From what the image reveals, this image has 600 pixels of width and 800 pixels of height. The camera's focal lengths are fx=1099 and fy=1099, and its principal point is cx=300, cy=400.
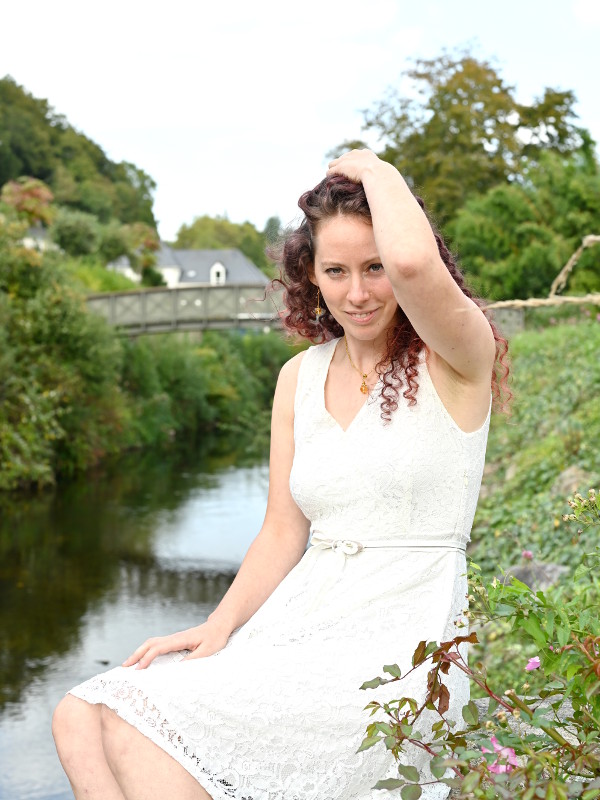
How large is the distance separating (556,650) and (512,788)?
1.21ft

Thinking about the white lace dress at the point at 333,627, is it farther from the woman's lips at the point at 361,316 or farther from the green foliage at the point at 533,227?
the green foliage at the point at 533,227

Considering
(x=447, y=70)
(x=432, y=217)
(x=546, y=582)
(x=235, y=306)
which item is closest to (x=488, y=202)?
(x=235, y=306)

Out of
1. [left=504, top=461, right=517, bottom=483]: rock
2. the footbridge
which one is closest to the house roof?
the footbridge

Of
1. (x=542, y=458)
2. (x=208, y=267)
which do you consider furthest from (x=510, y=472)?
(x=208, y=267)

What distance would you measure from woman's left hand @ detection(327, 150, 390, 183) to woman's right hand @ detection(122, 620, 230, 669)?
916mm

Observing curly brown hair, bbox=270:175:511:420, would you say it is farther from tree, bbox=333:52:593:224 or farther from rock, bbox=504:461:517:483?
tree, bbox=333:52:593:224

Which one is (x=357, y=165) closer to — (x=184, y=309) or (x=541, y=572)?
(x=541, y=572)

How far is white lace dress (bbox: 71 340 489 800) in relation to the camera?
1.79 m

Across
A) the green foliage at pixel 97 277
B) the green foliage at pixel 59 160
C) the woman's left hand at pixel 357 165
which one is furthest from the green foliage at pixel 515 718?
the green foliage at pixel 59 160

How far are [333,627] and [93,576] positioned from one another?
38.5ft

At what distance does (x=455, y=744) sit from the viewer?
1621 millimetres

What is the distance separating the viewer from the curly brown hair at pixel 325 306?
2.17 metres

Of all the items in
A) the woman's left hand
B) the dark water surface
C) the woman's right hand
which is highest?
the woman's left hand

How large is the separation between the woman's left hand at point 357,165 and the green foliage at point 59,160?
165 feet
